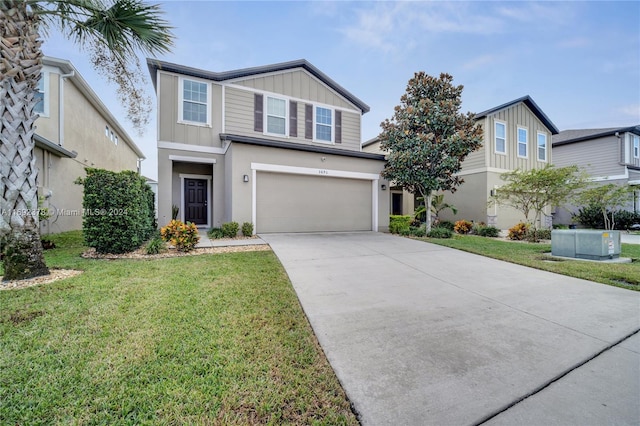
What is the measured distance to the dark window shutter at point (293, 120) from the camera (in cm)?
1177

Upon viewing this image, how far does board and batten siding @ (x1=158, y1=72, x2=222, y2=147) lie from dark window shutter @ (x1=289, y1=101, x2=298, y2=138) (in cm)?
299

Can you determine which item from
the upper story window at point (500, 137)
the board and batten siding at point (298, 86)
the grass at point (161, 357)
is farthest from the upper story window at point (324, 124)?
the grass at point (161, 357)

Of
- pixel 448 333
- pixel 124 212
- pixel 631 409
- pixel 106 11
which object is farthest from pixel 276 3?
pixel 631 409

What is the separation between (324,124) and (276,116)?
2.33m

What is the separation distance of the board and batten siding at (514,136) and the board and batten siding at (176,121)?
1262cm

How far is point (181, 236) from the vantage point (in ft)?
22.2

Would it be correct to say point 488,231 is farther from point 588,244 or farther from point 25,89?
point 25,89

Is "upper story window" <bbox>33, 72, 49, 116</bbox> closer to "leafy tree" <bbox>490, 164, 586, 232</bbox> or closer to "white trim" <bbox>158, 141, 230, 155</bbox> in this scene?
"white trim" <bbox>158, 141, 230, 155</bbox>

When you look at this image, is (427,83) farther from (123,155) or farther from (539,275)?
(123,155)

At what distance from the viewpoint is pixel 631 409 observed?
1.83 metres

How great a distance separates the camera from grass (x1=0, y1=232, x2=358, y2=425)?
5.86 ft

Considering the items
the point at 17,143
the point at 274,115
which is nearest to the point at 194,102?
the point at 274,115

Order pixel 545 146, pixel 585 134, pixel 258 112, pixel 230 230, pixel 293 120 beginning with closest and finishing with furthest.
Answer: pixel 230 230 → pixel 258 112 → pixel 293 120 → pixel 545 146 → pixel 585 134

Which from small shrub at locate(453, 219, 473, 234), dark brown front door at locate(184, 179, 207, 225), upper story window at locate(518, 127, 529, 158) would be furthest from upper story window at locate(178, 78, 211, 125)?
upper story window at locate(518, 127, 529, 158)
